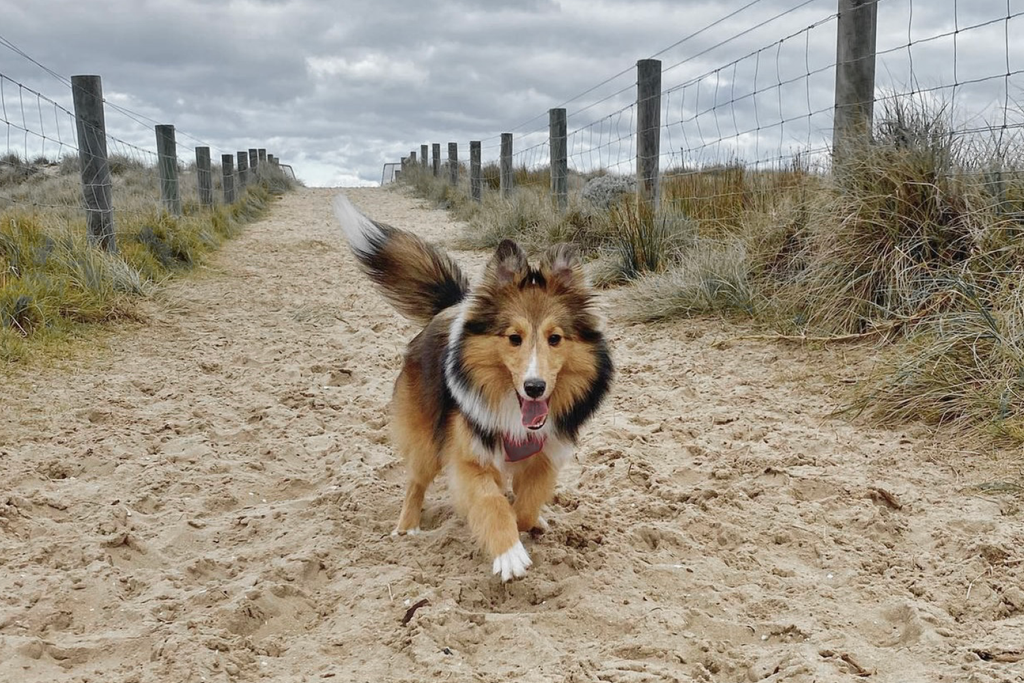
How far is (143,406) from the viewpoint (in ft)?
17.8

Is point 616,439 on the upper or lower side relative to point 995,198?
lower

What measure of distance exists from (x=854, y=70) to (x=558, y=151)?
23.6ft

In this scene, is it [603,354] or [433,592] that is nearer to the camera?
[433,592]

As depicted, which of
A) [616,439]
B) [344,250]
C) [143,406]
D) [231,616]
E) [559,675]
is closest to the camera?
[559,675]

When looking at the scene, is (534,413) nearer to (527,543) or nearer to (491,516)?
(491,516)

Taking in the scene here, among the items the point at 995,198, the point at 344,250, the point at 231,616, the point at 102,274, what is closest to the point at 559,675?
the point at 231,616

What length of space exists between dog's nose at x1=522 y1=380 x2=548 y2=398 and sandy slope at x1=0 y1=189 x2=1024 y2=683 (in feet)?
2.33

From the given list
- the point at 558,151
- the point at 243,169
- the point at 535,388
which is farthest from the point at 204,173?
the point at 535,388

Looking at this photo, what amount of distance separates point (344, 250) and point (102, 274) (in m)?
5.45

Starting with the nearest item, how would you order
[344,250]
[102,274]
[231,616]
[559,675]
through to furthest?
[559,675], [231,616], [102,274], [344,250]

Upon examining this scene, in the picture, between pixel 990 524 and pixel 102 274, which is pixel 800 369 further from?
pixel 102 274

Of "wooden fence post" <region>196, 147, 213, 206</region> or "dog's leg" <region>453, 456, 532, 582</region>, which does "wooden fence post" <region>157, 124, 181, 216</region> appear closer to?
"wooden fence post" <region>196, 147, 213, 206</region>

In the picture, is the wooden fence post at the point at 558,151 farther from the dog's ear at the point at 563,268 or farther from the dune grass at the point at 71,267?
the dog's ear at the point at 563,268

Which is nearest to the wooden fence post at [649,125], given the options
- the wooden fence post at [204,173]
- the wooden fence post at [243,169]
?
the wooden fence post at [204,173]
